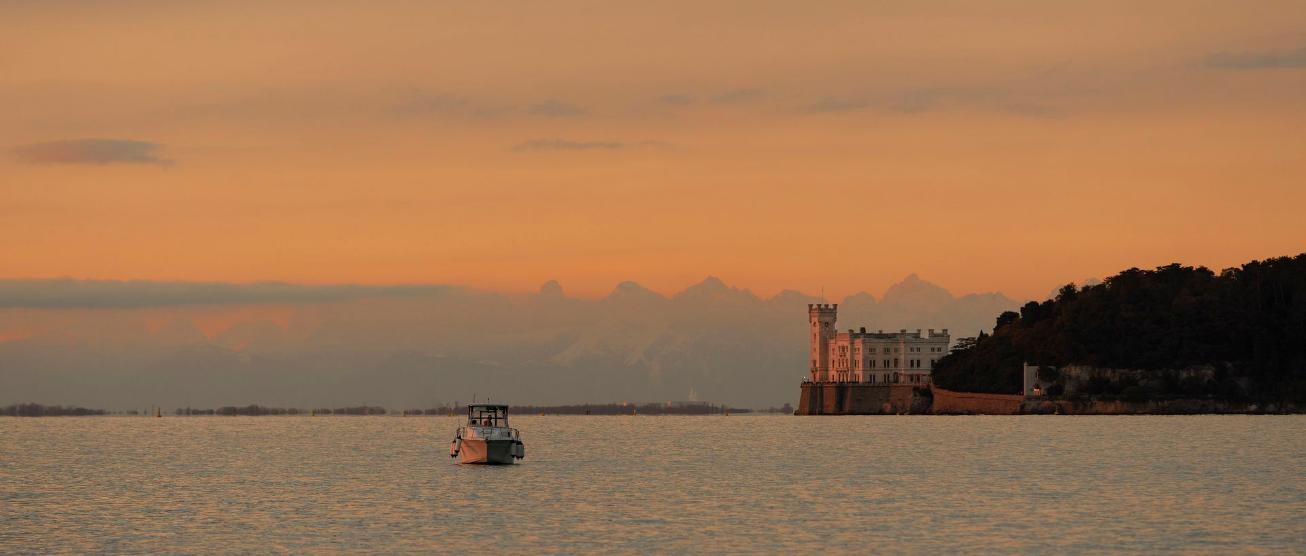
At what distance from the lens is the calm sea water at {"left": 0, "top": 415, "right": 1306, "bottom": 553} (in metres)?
60.2

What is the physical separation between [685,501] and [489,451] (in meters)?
33.1

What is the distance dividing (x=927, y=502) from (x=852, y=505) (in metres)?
3.86

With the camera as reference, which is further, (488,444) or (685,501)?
(488,444)

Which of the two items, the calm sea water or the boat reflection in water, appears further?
the boat reflection in water

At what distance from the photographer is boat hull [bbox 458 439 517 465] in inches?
4262

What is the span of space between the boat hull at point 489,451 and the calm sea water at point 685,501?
109 inches

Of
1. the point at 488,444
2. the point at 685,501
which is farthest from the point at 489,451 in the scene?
the point at 685,501

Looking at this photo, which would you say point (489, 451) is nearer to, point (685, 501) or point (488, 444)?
point (488, 444)

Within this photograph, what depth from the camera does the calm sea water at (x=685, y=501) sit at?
197 feet

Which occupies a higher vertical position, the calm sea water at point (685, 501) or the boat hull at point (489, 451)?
the boat hull at point (489, 451)

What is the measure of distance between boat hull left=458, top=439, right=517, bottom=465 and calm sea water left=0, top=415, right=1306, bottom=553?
9.08 ft

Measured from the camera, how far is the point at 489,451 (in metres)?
108

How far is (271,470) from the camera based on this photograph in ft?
366

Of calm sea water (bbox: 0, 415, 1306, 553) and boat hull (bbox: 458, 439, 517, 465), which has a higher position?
boat hull (bbox: 458, 439, 517, 465)
